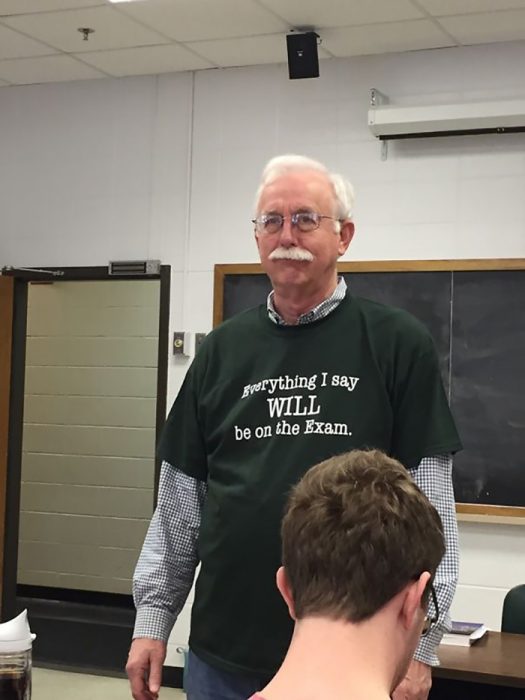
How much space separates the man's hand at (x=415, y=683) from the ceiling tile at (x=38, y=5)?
11.0 ft

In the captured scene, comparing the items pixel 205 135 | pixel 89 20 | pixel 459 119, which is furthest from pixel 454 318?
pixel 89 20

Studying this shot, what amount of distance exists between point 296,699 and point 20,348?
4788 millimetres

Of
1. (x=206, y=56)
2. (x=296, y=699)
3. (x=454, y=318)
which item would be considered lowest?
(x=296, y=699)

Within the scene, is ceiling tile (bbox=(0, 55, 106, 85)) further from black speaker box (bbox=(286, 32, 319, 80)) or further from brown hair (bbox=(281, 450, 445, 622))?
brown hair (bbox=(281, 450, 445, 622))

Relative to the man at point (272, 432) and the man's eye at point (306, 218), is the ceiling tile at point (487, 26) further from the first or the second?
the man's eye at point (306, 218)

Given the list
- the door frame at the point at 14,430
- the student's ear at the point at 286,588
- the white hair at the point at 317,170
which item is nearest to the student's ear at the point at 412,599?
the student's ear at the point at 286,588

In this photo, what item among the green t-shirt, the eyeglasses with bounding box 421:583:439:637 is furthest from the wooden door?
A: the eyeglasses with bounding box 421:583:439:637

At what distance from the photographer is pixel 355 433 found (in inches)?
74.1

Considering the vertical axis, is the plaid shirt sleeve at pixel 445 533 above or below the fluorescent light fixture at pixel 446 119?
below

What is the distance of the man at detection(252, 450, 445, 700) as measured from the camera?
113cm

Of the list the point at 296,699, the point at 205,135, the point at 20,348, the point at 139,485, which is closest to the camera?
the point at 296,699

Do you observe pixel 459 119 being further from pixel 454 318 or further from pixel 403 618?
pixel 403 618

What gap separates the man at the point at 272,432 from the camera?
74.0 inches

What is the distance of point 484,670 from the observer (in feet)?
8.39
